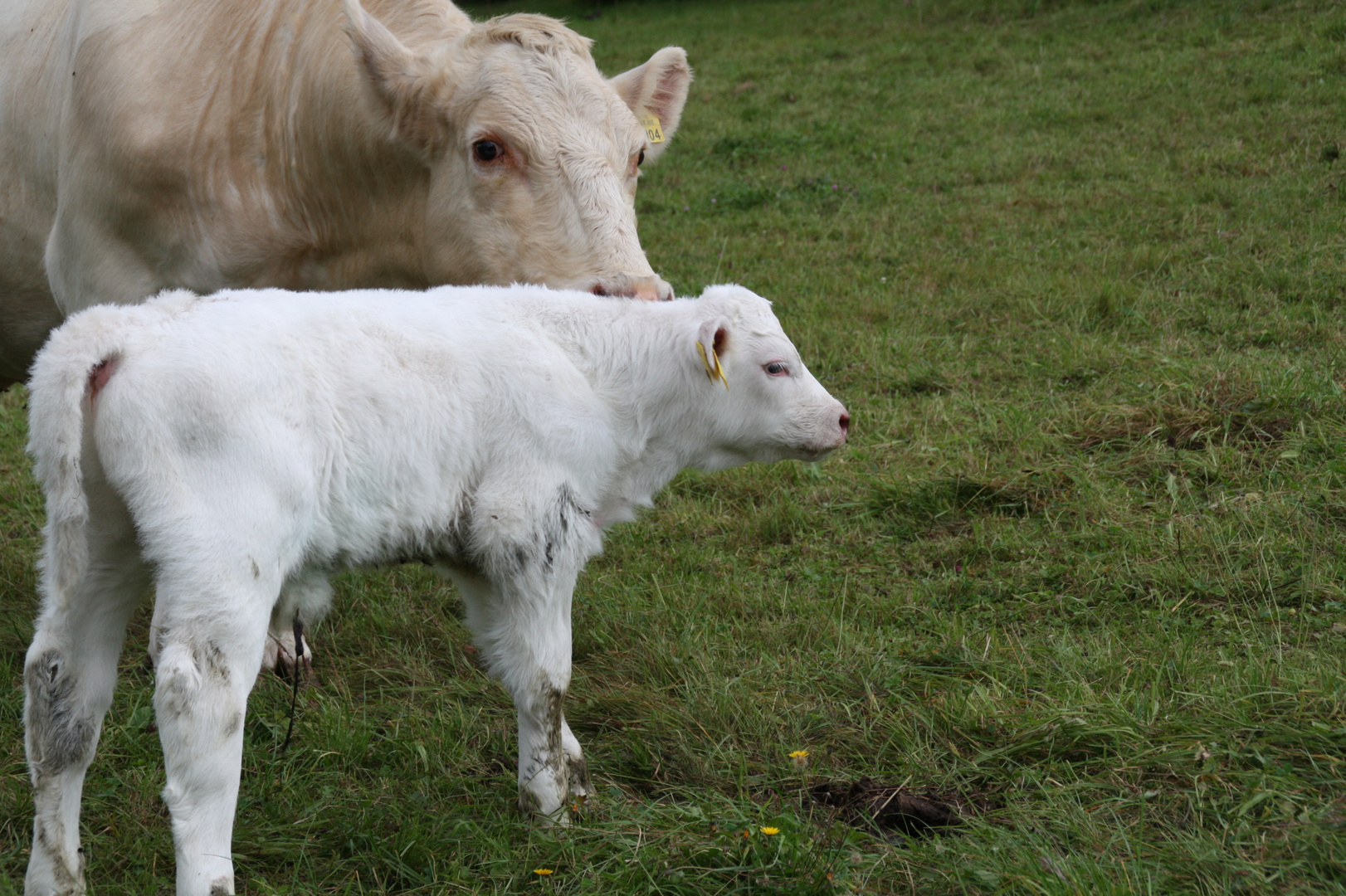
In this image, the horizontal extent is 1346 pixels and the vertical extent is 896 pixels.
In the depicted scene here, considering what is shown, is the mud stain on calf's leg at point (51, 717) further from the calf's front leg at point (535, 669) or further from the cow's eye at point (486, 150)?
the cow's eye at point (486, 150)

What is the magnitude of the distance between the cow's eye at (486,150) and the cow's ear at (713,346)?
111 cm

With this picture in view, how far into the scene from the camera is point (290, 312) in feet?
10.4

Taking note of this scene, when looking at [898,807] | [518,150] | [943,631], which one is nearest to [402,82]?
[518,150]

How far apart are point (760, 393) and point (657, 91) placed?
2.26 m

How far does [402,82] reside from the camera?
4.40m

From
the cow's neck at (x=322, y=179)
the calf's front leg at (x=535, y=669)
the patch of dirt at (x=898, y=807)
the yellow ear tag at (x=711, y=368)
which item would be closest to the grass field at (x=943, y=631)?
the patch of dirt at (x=898, y=807)

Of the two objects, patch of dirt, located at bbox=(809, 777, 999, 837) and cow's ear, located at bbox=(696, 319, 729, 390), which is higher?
cow's ear, located at bbox=(696, 319, 729, 390)

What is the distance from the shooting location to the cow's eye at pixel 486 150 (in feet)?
13.9

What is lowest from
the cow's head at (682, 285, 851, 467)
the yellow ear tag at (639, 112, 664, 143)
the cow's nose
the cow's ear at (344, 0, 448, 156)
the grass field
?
the grass field

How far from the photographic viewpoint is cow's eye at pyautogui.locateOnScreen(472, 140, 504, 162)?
424 cm

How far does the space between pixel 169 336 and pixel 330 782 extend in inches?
58.6

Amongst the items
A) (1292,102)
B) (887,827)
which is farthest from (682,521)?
(1292,102)

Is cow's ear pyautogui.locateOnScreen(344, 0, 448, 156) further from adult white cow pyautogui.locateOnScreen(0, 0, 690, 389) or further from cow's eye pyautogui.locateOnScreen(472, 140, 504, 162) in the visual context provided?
cow's eye pyautogui.locateOnScreen(472, 140, 504, 162)

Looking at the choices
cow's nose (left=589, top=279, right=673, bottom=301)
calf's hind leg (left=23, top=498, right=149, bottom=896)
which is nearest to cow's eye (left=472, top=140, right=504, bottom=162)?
cow's nose (left=589, top=279, right=673, bottom=301)
